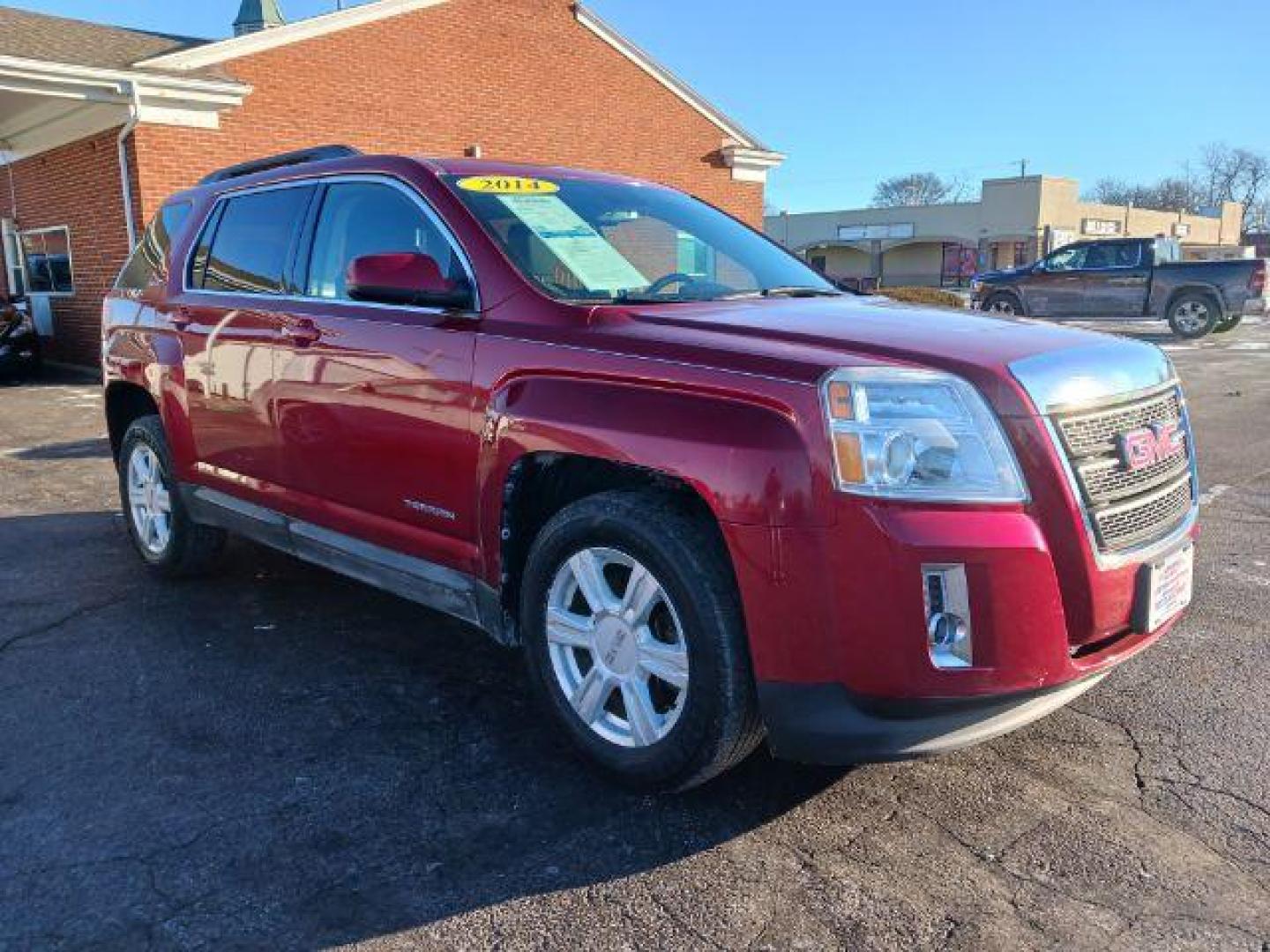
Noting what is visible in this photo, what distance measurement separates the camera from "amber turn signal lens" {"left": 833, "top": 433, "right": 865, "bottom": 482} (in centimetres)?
246

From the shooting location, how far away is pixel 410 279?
10.9ft

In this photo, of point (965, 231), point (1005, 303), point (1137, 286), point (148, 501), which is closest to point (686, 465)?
point (148, 501)

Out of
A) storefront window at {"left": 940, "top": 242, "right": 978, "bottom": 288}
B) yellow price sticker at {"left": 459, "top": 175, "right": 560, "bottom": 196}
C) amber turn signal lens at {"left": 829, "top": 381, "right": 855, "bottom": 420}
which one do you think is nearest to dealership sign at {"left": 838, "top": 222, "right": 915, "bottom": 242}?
storefront window at {"left": 940, "top": 242, "right": 978, "bottom": 288}

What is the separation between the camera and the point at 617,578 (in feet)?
10.1

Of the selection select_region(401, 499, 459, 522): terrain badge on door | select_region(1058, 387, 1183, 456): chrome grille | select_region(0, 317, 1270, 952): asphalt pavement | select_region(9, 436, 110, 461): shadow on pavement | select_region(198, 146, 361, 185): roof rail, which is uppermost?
select_region(198, 146, 361, 185): roof rail

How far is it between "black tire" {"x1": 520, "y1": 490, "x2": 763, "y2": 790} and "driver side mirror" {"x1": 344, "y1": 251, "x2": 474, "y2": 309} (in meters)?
0.84

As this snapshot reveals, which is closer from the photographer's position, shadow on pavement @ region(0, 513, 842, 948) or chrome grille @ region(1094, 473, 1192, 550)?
shadow on pavement @ region(0, 513, 842, 948)

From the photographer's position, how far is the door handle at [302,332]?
3853 mm

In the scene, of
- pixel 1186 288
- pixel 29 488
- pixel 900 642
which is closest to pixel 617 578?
pixel 900 642

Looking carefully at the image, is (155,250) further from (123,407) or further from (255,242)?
(255,242)

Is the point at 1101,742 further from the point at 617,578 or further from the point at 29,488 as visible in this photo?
the point at 29,488

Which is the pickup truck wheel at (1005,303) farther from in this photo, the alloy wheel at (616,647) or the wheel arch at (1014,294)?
the alloy wheel at (616,647)

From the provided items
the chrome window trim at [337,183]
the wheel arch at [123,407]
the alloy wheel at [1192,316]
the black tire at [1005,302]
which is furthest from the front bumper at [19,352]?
the alloy wheel at [1192,316]

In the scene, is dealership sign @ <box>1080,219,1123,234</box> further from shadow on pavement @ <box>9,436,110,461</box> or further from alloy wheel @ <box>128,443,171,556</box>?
alloy wheel @ <box>128,443,171,556</box>
